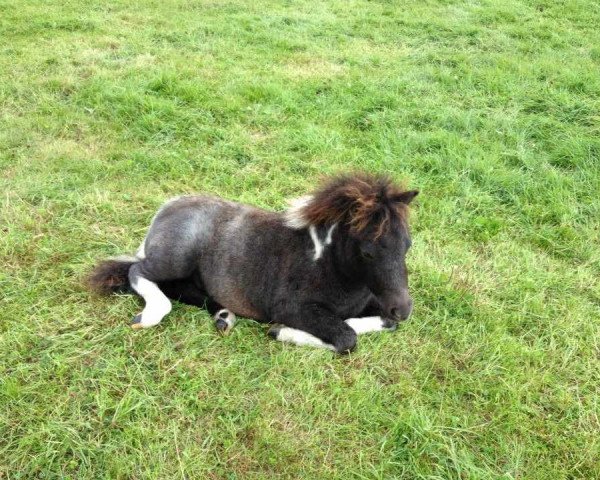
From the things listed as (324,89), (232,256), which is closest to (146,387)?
(232,256)

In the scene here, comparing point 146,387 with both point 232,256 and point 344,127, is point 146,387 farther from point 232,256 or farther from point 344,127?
point 344,127

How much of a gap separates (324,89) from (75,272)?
15.0 feet

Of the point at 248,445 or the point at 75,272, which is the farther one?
the point at 75,272

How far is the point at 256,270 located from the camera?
394 centimetres

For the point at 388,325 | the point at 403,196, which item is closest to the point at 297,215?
the point at 403,196

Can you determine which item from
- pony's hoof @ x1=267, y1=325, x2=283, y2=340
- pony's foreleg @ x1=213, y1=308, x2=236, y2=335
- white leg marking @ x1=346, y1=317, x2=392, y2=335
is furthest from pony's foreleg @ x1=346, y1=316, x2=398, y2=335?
pony's foreleg @ x1=213, y1=308, x2=236, y2=335

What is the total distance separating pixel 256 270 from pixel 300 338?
1.99 ft

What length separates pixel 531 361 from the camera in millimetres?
3717

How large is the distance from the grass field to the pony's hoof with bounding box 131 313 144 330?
3.8 inches

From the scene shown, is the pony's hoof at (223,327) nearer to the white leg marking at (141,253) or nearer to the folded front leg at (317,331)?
the folded front leg at (317,331)

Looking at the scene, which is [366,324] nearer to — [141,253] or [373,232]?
[373,232]

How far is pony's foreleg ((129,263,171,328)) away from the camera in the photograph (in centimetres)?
372

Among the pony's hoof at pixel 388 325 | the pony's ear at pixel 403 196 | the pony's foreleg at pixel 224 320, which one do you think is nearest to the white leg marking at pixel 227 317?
the pony's foreleg at pixel 224 320

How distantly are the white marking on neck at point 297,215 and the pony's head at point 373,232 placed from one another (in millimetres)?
140
